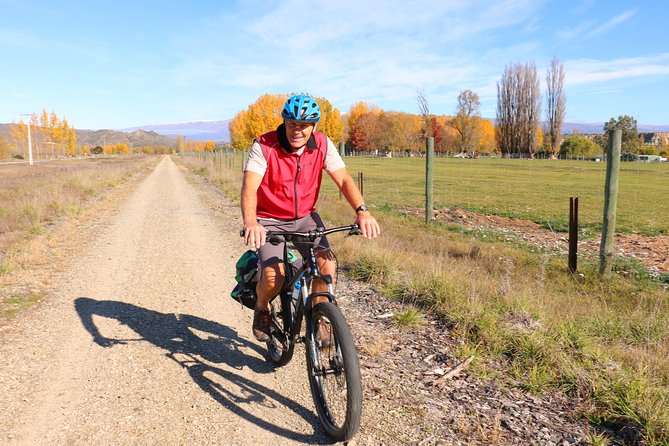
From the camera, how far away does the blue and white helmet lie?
3.31m

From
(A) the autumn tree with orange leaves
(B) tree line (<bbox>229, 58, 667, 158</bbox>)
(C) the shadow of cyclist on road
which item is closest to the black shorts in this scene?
(C) the shadow of cyclist on road

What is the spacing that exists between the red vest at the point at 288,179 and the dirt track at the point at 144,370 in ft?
4.60

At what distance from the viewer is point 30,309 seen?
5.34 meters

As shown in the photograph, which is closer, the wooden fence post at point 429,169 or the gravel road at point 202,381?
the gravel road at point 202,381

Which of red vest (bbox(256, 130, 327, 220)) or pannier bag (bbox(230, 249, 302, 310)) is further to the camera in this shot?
pannier bag (bbox(230, 249, 302, 310))

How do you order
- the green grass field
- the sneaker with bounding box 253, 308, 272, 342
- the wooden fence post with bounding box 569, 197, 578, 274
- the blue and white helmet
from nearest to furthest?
the blue and white helmet < the sneaker with bounding box 253, 308, 272, 342 < the wooden fence post with bounding box 569, 197, 578, 274 < the green grass field

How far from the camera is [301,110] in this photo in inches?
131

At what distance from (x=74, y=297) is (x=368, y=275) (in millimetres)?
3861

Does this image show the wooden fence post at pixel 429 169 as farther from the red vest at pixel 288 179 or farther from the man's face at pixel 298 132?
the man's face at pixel 298 132

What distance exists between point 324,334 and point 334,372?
0.25m

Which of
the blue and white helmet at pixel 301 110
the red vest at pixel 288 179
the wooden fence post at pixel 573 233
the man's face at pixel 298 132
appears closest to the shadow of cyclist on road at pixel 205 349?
the red vest at pixel 288 179

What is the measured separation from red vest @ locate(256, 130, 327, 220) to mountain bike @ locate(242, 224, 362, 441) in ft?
1.40

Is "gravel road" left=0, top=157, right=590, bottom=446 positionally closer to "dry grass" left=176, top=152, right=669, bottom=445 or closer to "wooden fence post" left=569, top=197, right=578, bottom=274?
"dry grass" left=176, top=152, right=669, bottom=445

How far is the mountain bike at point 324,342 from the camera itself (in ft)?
8.84
